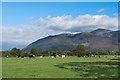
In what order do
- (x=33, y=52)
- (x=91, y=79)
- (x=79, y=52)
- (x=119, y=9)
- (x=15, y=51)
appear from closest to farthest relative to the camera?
(x=91, y=79) → (x=119, y=9) → (x=79, y=52) → (x=15, y=51) → (x=33, y=52)

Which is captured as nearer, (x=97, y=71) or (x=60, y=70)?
(x=97, y=71)

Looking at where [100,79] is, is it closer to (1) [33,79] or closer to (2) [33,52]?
(1) [33,79]

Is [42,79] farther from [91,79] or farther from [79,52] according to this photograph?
[79,52]

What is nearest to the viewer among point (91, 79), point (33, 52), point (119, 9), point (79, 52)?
point (91, 79)

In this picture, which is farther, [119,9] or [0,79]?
[119,9]

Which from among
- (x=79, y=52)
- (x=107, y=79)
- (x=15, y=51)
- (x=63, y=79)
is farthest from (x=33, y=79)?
(x=15, y=51)

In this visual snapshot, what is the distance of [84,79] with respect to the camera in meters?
14.9

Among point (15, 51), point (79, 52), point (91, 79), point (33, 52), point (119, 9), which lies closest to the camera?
point (91, 79)

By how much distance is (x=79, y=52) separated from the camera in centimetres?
10788

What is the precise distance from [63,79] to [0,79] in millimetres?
5636

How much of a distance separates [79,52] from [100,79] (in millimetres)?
93470

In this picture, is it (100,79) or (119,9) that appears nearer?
(100,79)

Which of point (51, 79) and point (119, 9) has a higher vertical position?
point (119, 9)

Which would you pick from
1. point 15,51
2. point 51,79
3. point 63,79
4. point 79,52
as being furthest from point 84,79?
point 15,51
